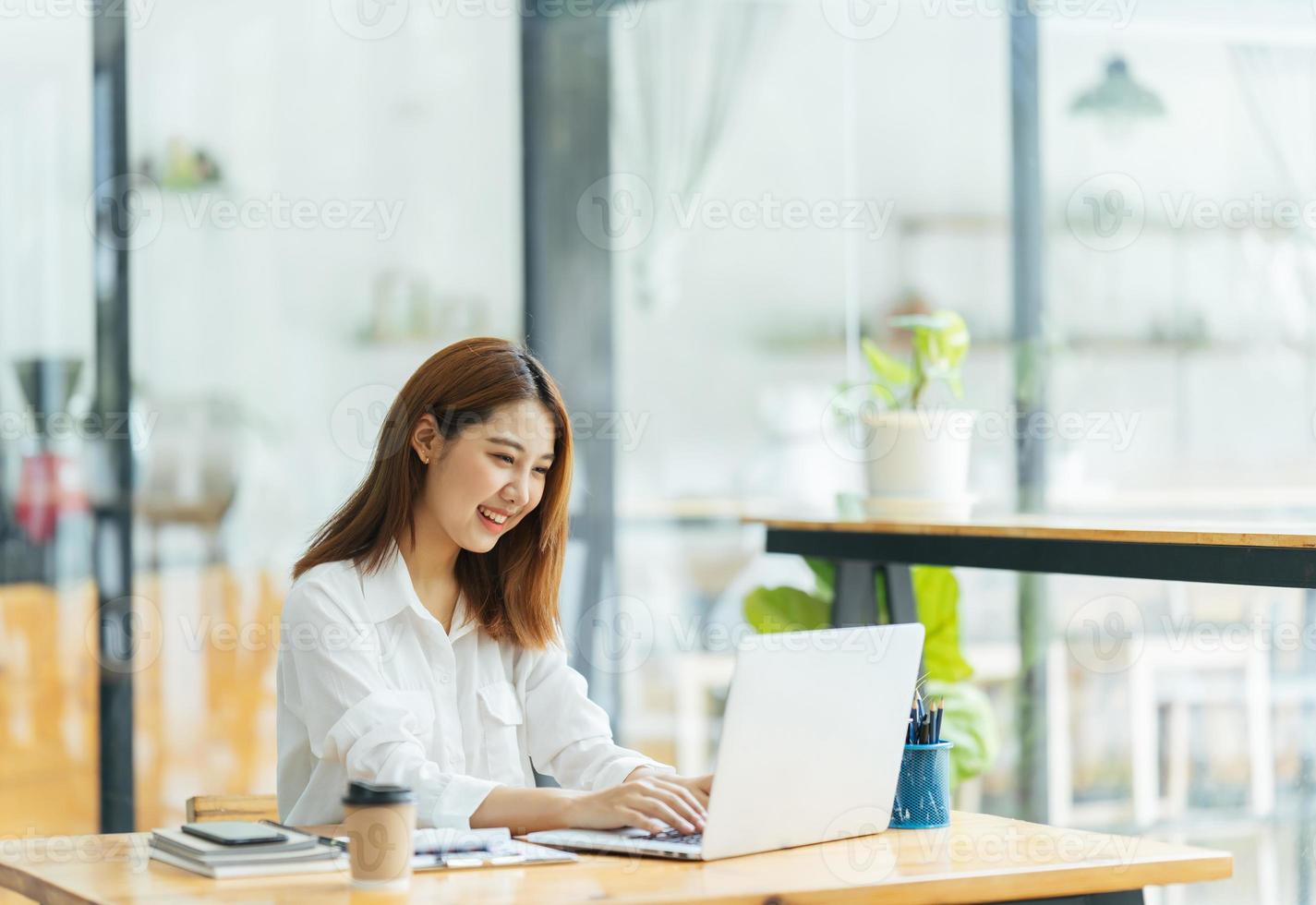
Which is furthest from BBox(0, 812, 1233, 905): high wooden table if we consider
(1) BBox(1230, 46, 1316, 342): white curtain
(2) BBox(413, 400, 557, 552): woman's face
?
(1) BBox(1230, 46, 1316, 342): white curtain

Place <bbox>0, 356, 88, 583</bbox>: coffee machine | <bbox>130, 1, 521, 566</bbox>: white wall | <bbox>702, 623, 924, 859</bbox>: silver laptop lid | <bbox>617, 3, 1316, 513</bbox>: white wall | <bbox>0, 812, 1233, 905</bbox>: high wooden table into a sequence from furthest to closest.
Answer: <bbox>130, 1, 521, 566</bbox>: white wall
<bbox>0, 356, 88, 583</bbox>: coffee machine
<bbox>617, 3, 1316, 513</bbox>: white wall
<bbox>702, 623, 924, 859</bbox>: silver laptop lid
<bbox>0, 812, 1233, 905</bbox>: high wooden table

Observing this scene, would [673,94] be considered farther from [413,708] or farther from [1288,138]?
[413,708]

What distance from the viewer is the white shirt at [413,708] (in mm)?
1941

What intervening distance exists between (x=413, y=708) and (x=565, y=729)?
0.79 ft

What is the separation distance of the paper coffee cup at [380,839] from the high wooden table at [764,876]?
23mm

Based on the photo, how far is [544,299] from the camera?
14.4 feet

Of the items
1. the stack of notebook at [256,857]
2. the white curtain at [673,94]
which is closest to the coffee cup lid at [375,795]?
the stack of notebook at [256,857]

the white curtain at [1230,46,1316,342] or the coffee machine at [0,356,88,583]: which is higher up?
the white curtain at [1230,46,1316,342]

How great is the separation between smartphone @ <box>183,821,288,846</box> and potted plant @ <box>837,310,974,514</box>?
147 centimetres

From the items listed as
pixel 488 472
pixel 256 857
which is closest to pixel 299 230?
pixel 488 472

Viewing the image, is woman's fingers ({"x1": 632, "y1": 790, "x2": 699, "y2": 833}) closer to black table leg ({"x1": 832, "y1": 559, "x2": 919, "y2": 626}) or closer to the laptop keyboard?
the laptop keyboard

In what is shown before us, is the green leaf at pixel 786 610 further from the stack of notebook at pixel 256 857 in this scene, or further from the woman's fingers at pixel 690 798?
the stack of notebook at pixel 256 857

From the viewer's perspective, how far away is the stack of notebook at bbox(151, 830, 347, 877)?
1648 millimetres

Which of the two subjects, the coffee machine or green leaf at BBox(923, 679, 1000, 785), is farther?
the coffee machine
